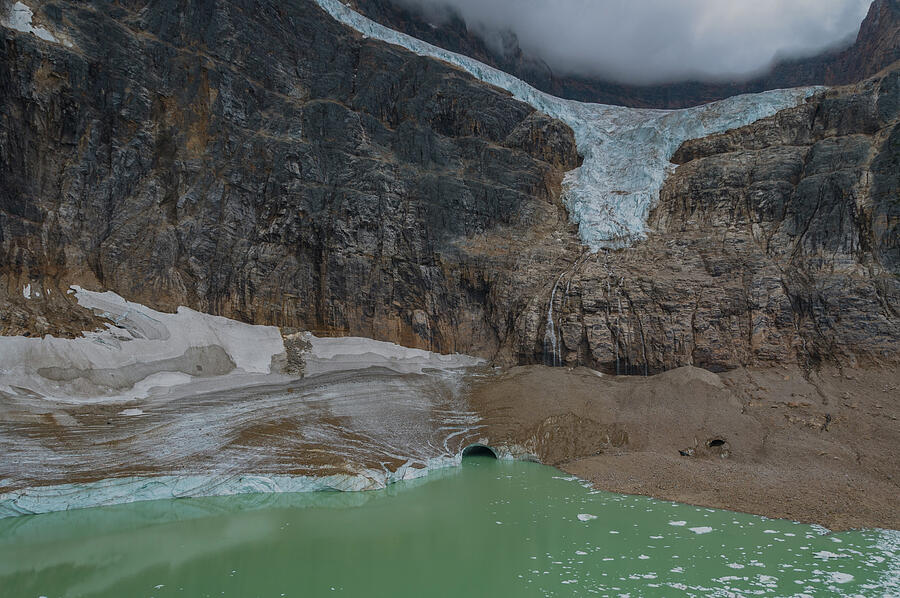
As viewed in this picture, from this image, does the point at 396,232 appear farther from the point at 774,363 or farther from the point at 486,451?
the point at 774,363

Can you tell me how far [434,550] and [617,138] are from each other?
3465 cm

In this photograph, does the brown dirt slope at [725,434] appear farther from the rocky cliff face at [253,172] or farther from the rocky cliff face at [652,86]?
the rocky cliff face at [652,86]

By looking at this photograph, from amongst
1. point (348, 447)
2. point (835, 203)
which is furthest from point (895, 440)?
point (348, 447)

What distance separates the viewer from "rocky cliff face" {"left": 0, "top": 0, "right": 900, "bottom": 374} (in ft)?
75.9

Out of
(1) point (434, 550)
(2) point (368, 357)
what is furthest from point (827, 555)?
(2) point (368, 357)

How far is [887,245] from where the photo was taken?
23.0 metres

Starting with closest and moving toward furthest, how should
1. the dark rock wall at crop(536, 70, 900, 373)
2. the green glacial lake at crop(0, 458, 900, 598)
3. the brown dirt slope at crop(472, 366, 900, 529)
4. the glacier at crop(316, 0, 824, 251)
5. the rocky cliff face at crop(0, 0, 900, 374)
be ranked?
1. the green glacial lake at crop(0, 458, 900, 598)
2. the brown dirt slope at crop(472, 366, 900, 529)
3. the dark rock wall at crop(536, 70, 900, 373)
4. the rocky cliff face at crop(0, 0, 900, 374)
5. the glacier at crop(316, 0, 824, 251)

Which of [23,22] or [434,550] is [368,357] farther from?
[23,22]

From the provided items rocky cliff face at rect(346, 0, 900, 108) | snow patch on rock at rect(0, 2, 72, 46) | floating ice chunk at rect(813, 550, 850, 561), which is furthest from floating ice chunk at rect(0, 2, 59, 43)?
floating ice chunk at rect(813, 550, 850, 561)

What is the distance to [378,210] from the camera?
1172 inches

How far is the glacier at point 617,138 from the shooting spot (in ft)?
103

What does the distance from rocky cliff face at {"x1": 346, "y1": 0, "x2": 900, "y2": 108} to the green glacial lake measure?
40.6 m

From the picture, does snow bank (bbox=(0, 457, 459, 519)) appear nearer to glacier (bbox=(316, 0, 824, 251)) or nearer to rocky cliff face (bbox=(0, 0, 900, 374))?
rocky cliff face (bbox=(0, 0, 900, 374))

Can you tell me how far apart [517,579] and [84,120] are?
93.1 ft
